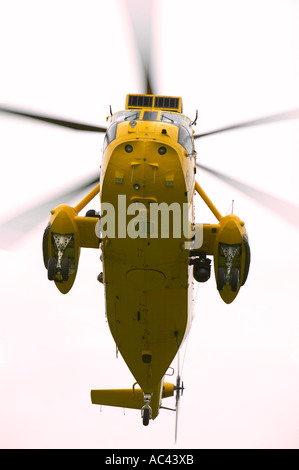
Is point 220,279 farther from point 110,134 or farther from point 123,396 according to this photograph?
point 123,396

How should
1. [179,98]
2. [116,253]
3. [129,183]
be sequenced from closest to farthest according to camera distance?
[129,183] → [116,253] → [179,98]

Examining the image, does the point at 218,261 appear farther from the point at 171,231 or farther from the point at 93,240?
the point at 93,240

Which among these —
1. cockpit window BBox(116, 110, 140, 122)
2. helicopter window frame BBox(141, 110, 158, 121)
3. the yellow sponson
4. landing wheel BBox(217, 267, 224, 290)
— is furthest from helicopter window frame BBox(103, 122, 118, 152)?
landing wheel BBox(217, 267, 224, 290)

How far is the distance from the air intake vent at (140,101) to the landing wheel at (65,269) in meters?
5.60

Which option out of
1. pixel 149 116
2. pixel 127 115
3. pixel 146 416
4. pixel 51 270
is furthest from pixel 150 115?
pixel 146 416

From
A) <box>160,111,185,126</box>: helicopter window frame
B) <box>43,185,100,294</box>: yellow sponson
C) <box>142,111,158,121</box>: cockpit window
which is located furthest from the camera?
<box>43,185,100,294</box>: yellow sponson

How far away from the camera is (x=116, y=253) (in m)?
28.6

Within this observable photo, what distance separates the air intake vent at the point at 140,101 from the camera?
1187 inches

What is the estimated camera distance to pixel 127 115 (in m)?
28.6

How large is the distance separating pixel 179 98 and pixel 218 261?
5.77 meters

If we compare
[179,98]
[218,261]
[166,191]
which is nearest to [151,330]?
[218,261]

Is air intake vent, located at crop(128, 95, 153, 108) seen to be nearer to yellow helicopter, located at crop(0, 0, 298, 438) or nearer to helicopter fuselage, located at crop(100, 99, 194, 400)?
yellow helicopter, located at crop(0, 0, 298, 438)

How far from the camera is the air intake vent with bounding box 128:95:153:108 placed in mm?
30156

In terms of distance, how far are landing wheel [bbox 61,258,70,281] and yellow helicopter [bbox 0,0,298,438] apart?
0.03 metres
